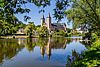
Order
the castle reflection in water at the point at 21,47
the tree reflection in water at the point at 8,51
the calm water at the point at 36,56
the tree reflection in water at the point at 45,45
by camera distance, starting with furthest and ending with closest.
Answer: the tree reflection in water at the point at 45,45, the castle reflection in water at the point at 21,47, the tree reflection in water at the point at 8,51, the calm water at the point at 36,56

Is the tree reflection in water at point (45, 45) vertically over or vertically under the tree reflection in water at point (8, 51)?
under

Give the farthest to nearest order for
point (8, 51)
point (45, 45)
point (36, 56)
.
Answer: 1. point (45, 45)
2. point (8, 51)
3. point (36, 56)

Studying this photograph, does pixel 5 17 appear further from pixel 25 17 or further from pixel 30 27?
pixel 30 27

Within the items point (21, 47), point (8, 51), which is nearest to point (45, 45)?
point (21, 47)

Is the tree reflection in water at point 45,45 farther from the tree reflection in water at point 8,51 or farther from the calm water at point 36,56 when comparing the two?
the tree reflection in water at point 8,51

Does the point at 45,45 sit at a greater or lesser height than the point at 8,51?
lesser

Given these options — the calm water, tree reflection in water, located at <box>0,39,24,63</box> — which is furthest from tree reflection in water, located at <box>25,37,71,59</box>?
tree reflection in water, located at <box>0,39,24,63</box>

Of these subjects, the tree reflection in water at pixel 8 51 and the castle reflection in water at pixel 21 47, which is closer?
the tree reflection in water at pixel 8 51

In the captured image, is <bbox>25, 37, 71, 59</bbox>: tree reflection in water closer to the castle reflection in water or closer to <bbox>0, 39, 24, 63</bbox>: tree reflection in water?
the castle reflection in water

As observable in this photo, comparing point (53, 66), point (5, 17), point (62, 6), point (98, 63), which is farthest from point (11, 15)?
point (53, 66)

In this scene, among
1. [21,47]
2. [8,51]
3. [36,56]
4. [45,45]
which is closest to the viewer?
[36,56]

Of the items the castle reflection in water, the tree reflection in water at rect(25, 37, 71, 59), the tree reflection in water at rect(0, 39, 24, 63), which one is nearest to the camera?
the tree reflection in water at rect(0, 39, 24, 63)

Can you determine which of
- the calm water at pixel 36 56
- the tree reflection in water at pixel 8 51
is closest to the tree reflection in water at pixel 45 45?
the calm water at pixel 36 56

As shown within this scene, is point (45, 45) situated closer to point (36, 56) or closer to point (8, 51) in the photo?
point (8, 51)
